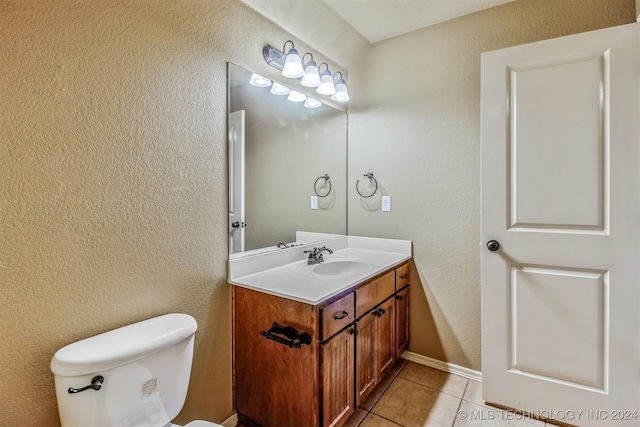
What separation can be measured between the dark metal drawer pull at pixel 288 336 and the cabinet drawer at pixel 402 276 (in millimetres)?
905

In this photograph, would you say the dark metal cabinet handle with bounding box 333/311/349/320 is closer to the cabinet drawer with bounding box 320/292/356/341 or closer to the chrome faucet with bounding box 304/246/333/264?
the cabinet drawer with bounding box 320/292/356/341

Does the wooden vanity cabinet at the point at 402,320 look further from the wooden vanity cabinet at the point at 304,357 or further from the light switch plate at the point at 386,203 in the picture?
the light switch plate at the point at 386,203

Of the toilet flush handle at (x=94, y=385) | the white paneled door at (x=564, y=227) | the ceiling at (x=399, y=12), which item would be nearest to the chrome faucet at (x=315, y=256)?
the white paneled door at (x=564, y=227)

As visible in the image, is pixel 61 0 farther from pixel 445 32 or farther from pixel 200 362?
pixel 445 32

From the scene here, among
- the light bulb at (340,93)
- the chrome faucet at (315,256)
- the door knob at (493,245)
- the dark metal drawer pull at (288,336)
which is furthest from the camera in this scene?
the light bulb at (340,93)

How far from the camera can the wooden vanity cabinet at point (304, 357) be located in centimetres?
134

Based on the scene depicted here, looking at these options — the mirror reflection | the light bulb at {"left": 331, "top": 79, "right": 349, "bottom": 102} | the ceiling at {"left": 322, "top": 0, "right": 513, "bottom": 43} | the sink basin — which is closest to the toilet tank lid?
the mirror reflection

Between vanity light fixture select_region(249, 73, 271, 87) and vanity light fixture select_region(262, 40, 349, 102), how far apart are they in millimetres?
101

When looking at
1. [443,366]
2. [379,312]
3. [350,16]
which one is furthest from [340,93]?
[443,366]

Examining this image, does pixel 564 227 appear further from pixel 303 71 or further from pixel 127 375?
pixel 127 375

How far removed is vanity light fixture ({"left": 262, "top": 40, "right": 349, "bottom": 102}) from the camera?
1.78 metres

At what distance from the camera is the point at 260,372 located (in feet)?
4.93

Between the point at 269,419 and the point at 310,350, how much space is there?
1.56 feet

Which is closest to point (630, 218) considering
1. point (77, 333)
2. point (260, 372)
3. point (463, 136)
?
point (463, 136)
